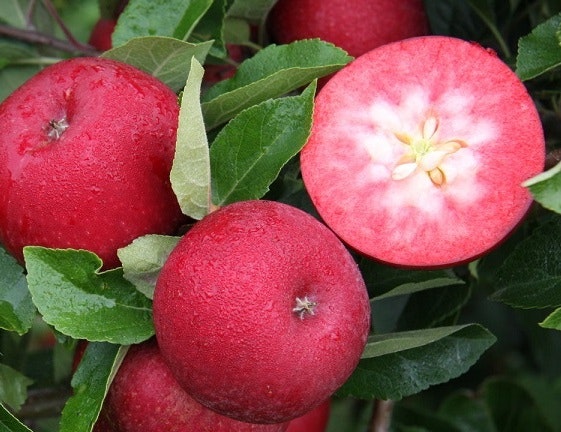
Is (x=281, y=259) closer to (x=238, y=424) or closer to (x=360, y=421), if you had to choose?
(x=238, y=424)

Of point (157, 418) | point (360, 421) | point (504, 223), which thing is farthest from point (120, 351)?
point (360, 421)

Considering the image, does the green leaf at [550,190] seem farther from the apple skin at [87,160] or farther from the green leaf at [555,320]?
the apple skin at [87,160]

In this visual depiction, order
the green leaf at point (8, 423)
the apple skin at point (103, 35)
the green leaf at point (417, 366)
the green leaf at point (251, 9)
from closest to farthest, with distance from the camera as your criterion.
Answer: the green leaf at point (8, 423) → the green leaf at point (417, 366) → the green leaf at point (251, 9) → the apple skin at point (103, 35)

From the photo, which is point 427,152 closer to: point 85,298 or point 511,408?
point 85,298

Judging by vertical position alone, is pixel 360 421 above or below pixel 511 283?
below

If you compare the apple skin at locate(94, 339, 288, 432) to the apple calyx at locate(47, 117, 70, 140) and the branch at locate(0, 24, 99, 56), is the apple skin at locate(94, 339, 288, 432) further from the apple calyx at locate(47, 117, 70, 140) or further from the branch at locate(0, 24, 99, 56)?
the branch at locate(0, 24, 99, 56)

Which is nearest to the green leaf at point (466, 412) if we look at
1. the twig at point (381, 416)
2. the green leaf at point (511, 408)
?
the green leaf at point (511, 408)
